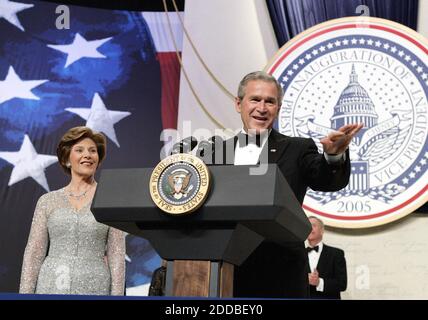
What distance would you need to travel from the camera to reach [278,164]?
1325mm

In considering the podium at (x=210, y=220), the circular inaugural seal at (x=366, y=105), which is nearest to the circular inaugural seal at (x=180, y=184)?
the podium at (x=210, y=220)

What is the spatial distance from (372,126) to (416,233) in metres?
0.68

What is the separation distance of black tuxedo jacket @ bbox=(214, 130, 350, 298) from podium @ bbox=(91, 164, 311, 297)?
21 cm

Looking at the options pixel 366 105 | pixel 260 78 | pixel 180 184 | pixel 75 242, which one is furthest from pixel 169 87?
pixel 180 184

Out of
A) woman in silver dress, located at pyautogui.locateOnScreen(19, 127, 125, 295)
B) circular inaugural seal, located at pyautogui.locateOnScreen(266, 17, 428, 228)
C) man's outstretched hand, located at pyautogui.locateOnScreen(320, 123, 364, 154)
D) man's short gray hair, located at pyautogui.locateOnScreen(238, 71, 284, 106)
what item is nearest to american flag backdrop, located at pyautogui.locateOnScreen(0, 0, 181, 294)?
circular inaugural seal, located at pyautogui.locateOnScreen(266, 17, 428, 228)

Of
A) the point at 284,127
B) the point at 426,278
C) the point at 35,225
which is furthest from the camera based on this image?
the point at 284,127

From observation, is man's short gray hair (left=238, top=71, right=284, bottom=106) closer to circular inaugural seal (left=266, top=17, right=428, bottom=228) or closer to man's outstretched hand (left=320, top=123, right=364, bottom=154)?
man's outstretched hand (left=320, top=123, right=364, bottom=154)

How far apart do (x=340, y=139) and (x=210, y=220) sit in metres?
0.34

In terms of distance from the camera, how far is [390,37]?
3.84 m

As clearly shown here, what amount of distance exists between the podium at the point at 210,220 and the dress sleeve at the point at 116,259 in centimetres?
114

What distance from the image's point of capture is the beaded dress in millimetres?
2082
